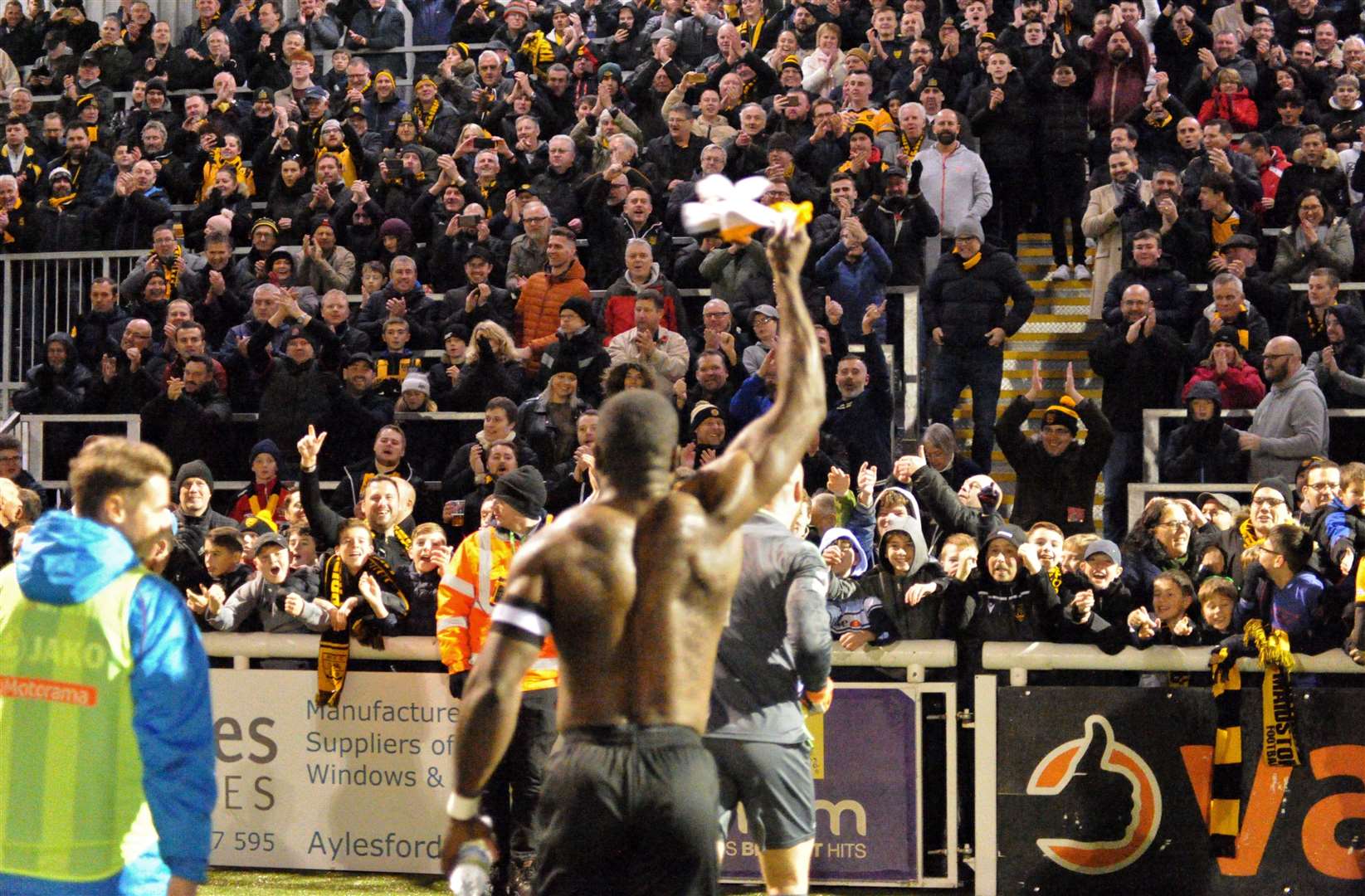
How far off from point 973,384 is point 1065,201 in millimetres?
2468

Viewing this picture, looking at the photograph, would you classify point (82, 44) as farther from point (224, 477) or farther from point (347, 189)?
point (224, 477)

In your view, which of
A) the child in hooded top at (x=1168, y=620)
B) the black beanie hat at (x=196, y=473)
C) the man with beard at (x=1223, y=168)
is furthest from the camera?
the man with beard at (x=1223, y=168)

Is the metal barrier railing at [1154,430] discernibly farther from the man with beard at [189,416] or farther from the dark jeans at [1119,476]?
the man with beard at [189,416]

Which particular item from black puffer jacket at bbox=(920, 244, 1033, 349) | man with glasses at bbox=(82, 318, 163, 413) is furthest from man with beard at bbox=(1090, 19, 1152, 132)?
man with glasses at bbox=(82, 318, 163, 413)

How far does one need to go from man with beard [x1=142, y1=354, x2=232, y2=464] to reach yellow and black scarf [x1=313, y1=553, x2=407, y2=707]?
4.84 metres

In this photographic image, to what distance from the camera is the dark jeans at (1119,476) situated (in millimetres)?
12336

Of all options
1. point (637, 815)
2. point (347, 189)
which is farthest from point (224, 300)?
point (637, 815)

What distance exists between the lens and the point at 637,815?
13.5ft

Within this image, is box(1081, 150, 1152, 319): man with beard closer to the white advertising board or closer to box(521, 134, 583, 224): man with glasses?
box(521, 134, 583, 224): man with glasses

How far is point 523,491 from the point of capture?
784 centimetres

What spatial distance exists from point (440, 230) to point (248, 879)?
24.2 ft

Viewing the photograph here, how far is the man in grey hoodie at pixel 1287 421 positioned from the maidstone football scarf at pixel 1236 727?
3.73 m

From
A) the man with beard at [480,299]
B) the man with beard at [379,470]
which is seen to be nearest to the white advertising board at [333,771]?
the man with beard at [379,470]

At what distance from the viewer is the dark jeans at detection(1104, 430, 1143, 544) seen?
12.3 m
